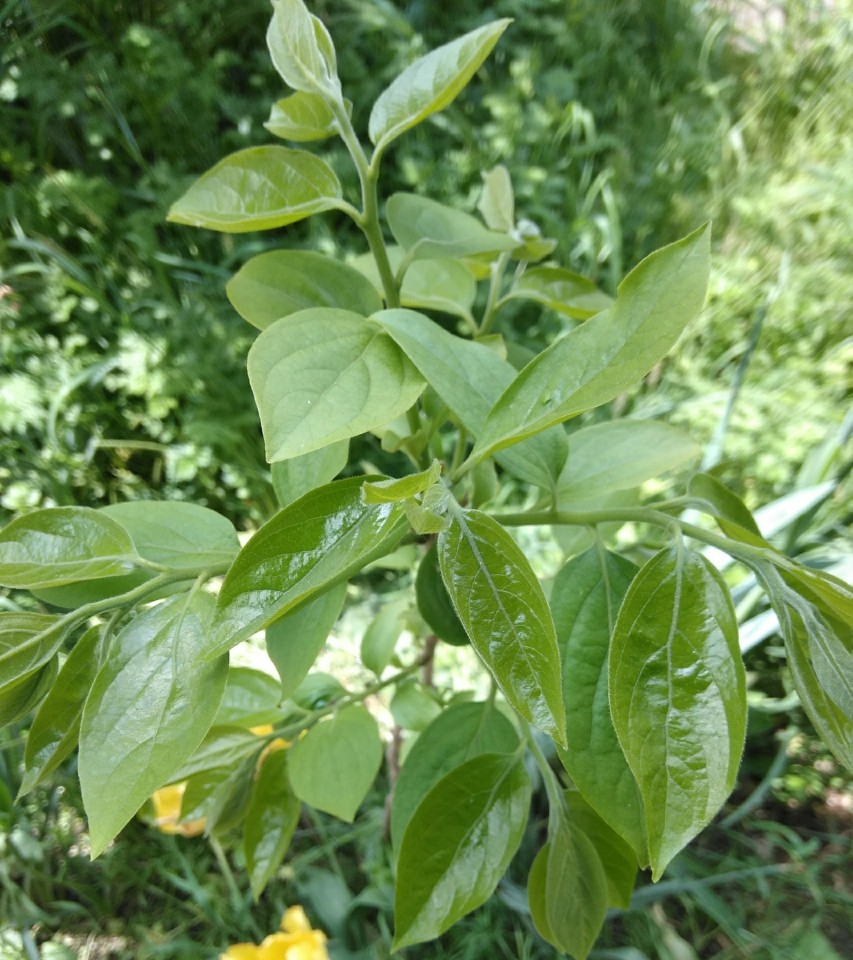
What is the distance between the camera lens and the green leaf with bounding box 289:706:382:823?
39 cm

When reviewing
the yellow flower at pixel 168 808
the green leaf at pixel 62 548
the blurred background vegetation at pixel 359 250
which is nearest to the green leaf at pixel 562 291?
the green leaf at pixel 62 548

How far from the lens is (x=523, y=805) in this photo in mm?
338

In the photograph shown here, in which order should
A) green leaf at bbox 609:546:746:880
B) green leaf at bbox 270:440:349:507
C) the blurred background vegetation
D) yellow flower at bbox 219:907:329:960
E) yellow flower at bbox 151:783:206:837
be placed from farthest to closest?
the blurred background vegetation → yellow flower at bbox 151:783:206:837 → yellow flower at bbox 219:907:329:960 → green leaf at bbox 270:440:349:507 → green leaf at bbox 609:546:746:880

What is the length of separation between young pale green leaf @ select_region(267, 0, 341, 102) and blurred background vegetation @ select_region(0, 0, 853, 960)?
654mm

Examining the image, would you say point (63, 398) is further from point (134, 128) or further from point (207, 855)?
point (207, 855)

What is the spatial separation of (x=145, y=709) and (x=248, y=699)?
0.66 feet

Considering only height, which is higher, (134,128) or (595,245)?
(134,128)

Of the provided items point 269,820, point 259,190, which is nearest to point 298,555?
point 259,190

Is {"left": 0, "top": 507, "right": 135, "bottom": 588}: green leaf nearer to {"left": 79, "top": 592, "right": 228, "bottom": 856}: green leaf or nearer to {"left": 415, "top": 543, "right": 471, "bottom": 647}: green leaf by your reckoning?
{"left": 79, "top": 592, "right": 228, "bottom": 856}: green leaf

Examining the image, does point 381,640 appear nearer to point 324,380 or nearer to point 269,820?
point 269,820

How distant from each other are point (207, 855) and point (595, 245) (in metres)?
→ 1.32

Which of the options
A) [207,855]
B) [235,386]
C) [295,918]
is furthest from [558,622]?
[235,386]

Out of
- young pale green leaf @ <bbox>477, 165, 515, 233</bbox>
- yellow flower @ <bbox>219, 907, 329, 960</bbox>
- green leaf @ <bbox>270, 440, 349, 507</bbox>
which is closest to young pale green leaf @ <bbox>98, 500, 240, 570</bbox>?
green leaf @ <bbox>270, 440, 349, 507</bbox>

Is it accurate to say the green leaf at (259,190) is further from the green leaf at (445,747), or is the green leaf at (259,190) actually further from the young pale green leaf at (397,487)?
the green leaf at (445,747)
